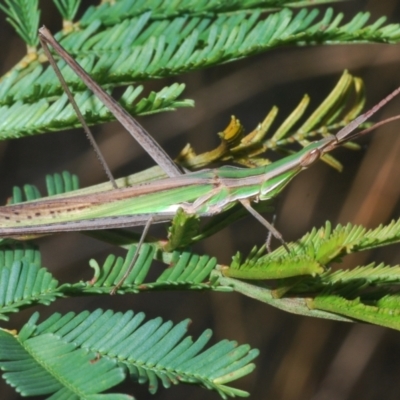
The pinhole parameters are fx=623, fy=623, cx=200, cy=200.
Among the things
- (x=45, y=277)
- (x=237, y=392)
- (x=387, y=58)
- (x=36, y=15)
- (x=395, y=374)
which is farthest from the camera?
(x=395, y=374)

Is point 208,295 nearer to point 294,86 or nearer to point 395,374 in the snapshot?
point 395,374

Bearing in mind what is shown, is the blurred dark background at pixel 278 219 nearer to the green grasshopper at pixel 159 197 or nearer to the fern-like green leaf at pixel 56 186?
the green grasshopper at pixel 159 197

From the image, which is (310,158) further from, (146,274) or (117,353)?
(117,353)

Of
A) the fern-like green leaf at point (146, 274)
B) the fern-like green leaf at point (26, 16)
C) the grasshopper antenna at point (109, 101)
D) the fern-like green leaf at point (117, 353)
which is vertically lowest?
the fern-like green leaf at point (117, 353)

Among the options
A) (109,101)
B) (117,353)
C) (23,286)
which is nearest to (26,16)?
(109,101)

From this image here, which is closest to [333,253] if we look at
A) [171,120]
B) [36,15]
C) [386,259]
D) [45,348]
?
[45,348]

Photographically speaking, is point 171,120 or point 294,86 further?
point 294,86

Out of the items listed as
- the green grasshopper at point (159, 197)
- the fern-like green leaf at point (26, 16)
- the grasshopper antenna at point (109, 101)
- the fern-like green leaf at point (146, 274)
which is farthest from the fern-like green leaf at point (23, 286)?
the fern-like green leaf at point (26, 16)
